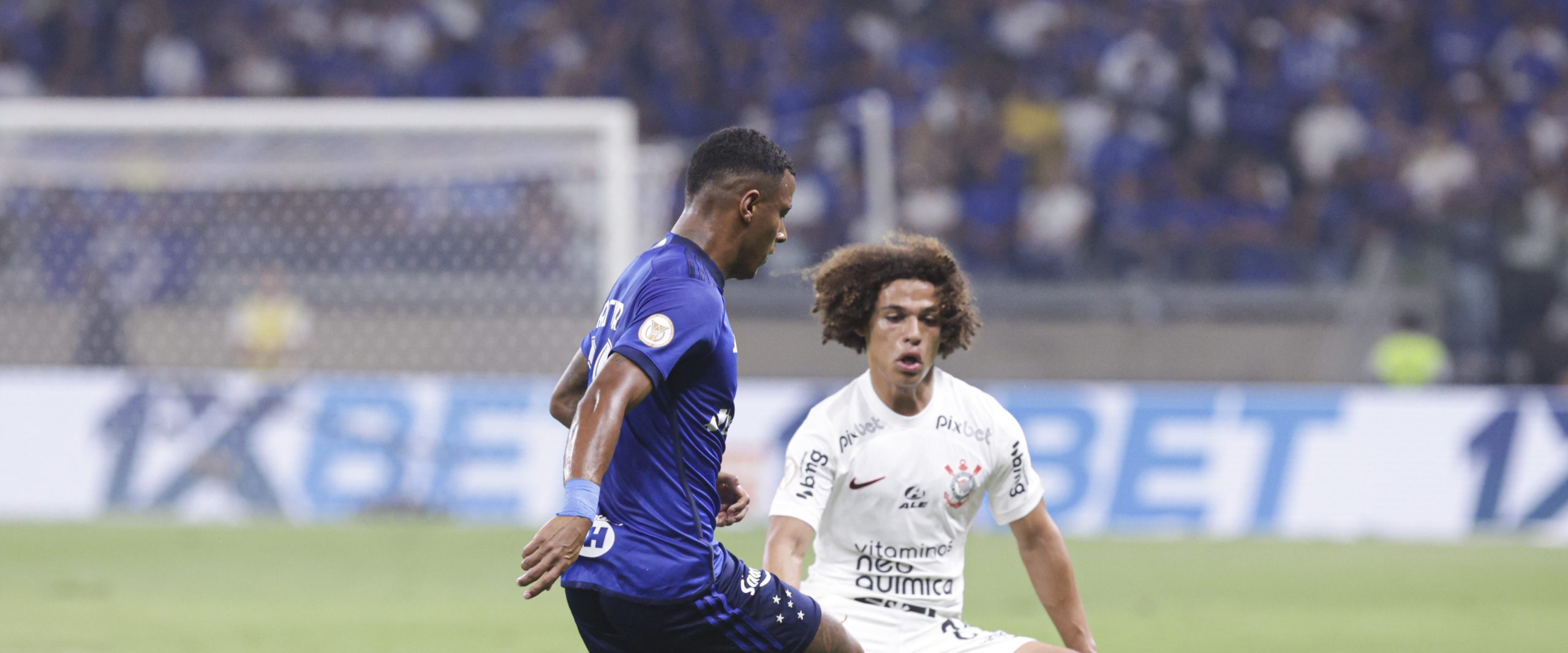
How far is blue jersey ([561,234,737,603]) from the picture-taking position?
4.25 meters

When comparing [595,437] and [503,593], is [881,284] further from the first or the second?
[503,593]

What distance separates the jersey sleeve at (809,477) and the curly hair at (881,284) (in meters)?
0.41

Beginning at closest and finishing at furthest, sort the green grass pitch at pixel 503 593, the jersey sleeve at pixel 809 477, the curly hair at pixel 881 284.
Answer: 1. the jersey sleeve at pixel 809 477
2. the curly hair at pixel 881 284
3. the green grass pitch at pixel 503 593

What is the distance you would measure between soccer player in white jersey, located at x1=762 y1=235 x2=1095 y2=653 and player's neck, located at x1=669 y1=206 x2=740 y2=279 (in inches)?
49.4

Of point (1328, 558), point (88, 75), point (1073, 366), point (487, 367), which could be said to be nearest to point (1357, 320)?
point (1073, 366)

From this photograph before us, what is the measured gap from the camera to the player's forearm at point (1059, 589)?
18.4ft

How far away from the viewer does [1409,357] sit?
54.6ft

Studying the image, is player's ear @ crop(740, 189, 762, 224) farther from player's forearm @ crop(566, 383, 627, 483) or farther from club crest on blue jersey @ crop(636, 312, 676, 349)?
player's forearm @ crop(566, 383, 627, 483)

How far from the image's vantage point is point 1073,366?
57.5 feet

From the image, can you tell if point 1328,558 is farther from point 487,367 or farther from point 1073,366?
point 487,367

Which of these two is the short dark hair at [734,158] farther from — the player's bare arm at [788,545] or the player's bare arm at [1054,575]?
the player's bare arm at [1054,575]

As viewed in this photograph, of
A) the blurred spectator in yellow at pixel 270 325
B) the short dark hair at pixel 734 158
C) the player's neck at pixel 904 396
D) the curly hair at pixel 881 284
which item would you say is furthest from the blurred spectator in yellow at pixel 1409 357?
the short dark hair at pixel 734 158

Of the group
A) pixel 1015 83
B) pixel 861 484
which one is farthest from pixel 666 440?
pixel 1015 83

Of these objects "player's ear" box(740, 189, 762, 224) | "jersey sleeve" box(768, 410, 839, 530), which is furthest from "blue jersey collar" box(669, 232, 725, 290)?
"jersey sleeve" box(768, 410, 839, 530)
